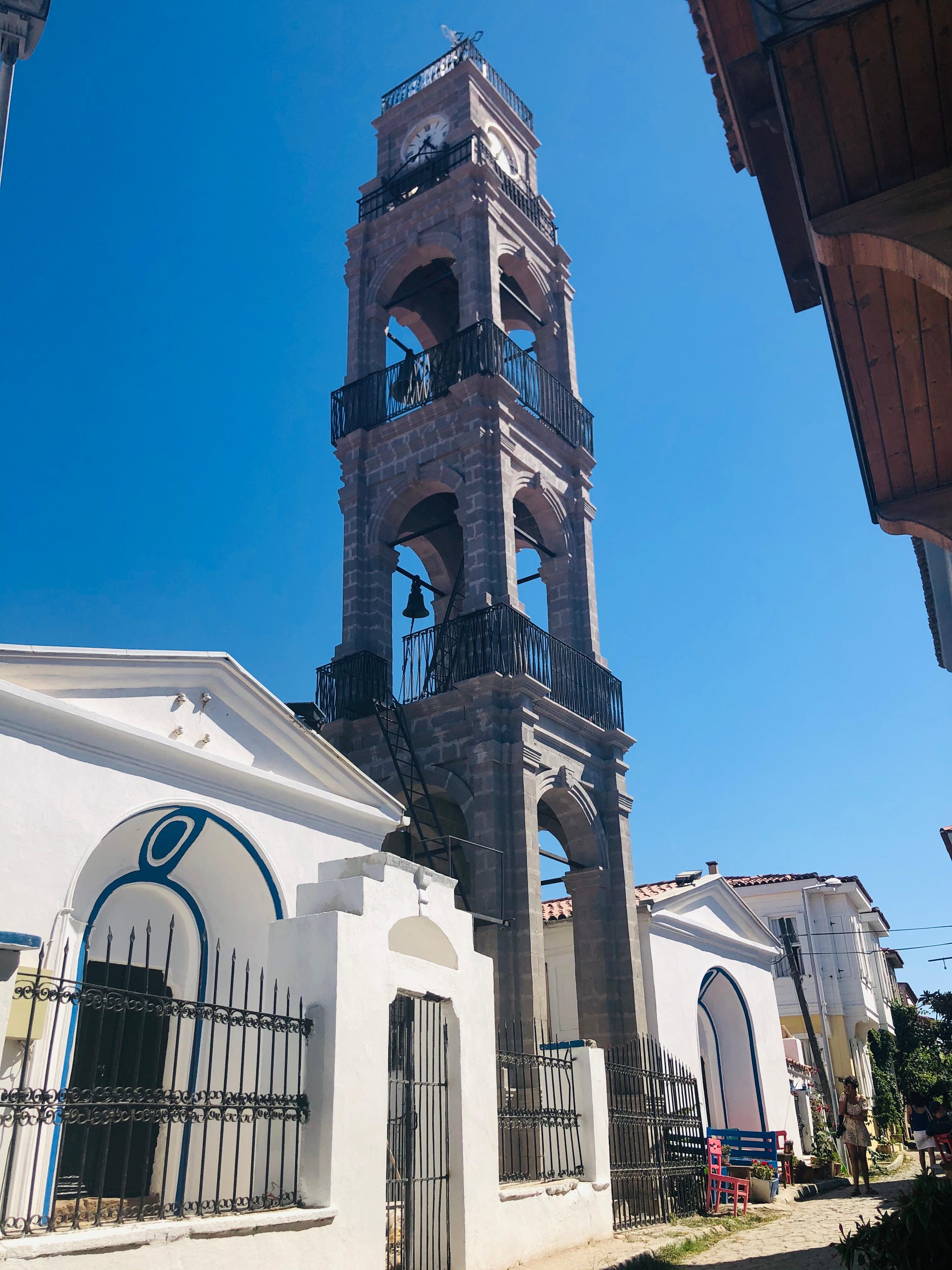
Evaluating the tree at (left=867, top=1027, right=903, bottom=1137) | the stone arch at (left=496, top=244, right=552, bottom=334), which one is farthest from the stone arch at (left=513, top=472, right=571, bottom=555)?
the tree at (left=867, top=1027, right=903, bottom=1137)

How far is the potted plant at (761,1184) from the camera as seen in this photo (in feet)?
45.7

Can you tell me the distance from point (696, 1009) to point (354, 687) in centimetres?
759

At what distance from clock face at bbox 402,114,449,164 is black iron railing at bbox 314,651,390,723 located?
10065mm

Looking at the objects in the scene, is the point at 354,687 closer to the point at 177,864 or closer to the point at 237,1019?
the point at 177,864

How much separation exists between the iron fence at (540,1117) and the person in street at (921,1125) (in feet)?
14.9

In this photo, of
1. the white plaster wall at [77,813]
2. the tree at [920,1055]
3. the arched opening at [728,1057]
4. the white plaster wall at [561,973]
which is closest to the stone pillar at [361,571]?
the white plaster wall at [561,973]

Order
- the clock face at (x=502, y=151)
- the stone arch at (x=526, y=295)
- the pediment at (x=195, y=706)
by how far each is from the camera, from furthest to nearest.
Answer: the clock face at (x=502, y=151)
the stone arch at (x=526, y=295)
the pediment at (x=195, y=706)

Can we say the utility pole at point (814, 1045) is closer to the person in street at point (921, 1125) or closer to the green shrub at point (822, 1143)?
the green shrub at point (822, 1143)

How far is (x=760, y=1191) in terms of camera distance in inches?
551

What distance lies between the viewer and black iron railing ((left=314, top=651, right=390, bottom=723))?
16391 mm

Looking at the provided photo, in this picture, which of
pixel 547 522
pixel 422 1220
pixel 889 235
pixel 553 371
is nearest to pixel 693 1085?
pixel 422 1220

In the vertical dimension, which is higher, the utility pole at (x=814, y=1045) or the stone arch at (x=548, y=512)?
the stone arch at (x=548, y=512)

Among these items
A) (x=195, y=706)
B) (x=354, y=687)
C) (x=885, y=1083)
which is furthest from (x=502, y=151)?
(x=885, y=1083)

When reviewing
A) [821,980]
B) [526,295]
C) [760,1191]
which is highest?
[526,295]
